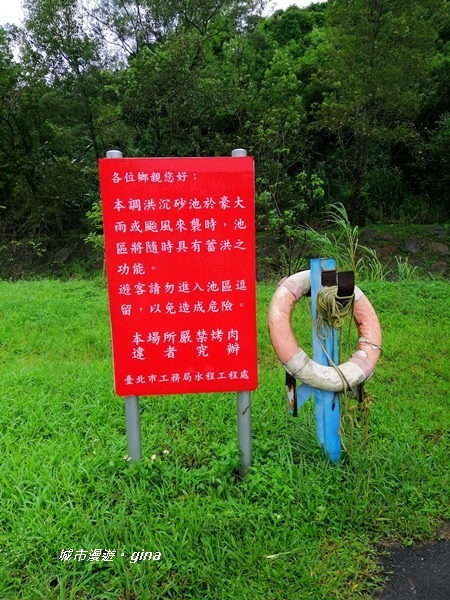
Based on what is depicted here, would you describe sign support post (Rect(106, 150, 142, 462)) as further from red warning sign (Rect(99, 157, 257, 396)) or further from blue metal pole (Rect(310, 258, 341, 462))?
blue metal pole (Rect(310, 258, 341, 462))

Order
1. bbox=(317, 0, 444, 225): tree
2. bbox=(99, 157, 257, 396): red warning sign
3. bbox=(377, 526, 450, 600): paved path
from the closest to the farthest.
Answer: bbox=(377, 526, 450, 600): paved path, bbox=(99, 157, 257, 396): red warning sign, bbox=(317, 0, 444, 225): tree

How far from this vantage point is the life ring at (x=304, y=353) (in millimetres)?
2324

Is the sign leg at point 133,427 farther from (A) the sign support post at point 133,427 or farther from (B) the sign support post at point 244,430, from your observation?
(B) the sign support post at point 244,430

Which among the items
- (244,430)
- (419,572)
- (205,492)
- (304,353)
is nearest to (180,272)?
(304,353)

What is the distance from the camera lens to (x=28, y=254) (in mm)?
13133

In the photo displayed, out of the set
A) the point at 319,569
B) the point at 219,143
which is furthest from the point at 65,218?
the point at 319,569

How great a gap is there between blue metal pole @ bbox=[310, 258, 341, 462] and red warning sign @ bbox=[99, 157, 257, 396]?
355 mm

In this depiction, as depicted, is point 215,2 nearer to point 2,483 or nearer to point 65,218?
point 65,218

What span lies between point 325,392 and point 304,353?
0.23 meters

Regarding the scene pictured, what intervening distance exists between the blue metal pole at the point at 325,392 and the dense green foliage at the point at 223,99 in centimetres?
647

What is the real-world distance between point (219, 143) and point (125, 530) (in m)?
10.2

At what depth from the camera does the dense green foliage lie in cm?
902

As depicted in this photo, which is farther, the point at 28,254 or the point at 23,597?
the point at 28,254

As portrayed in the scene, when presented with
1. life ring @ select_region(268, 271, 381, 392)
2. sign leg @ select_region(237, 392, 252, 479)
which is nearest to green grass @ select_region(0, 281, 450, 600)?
sign leg @ select_region(237, 392, 252, 479)
